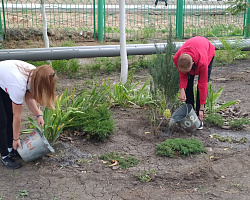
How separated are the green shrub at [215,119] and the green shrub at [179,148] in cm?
75

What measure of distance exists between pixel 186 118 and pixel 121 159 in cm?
104

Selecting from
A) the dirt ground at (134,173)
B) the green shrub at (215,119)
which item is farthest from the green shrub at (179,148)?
the green shrub at (215,119)

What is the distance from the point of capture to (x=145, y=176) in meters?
3.58

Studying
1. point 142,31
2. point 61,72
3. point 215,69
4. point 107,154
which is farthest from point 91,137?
point 142,31

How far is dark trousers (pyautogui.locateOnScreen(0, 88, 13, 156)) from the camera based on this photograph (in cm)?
354

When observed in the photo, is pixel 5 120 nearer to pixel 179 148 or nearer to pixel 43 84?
pixel 43 84

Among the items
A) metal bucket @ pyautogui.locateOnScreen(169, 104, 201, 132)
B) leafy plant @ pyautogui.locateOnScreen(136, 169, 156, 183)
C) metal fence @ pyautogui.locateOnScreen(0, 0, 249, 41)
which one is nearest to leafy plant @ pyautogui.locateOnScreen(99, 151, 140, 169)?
leafy plant @ pyautogui.locateOnScreen(136, 169, 156, 183)

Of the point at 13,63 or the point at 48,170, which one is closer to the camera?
the point at 13,63

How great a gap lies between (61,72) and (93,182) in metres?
4.33

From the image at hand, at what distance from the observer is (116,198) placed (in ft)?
10.5

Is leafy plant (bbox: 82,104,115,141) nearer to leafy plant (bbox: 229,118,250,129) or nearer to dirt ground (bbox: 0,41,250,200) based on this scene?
dirt ground (bbox: 0,41,250,200)

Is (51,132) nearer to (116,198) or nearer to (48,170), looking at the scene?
(48,170)

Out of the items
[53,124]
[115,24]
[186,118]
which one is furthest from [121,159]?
[115,24]

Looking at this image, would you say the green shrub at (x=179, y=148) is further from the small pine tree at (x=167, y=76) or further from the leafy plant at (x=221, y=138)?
the small pine tree at (x=167, y=76)
